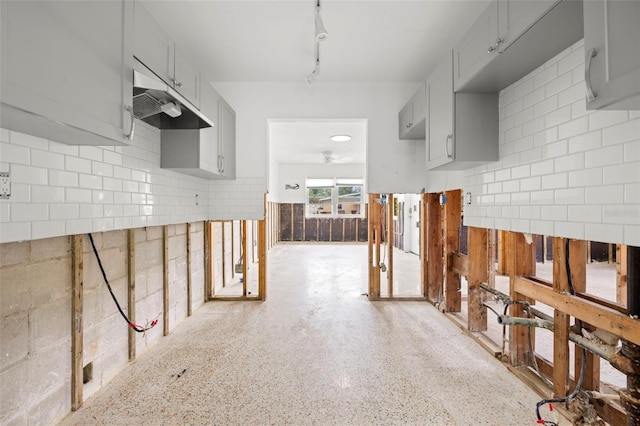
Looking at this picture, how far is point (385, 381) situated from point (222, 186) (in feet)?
9.41

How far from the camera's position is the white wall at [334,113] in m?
3.65

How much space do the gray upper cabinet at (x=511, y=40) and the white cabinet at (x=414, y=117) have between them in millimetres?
697

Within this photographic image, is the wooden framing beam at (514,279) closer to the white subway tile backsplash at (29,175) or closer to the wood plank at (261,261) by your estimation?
the wood plank at (261,261)

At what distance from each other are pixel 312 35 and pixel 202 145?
1423 millimetres

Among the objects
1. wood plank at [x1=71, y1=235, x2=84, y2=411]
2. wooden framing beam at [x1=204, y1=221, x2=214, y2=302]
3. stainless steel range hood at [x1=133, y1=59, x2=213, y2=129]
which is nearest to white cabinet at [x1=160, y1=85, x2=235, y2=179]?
stainless steel range hood at [x1=133, y1=59, x2=213, y2=129]

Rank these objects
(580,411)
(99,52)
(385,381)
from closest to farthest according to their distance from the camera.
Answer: (99,52) < (580,411) < (385,381)

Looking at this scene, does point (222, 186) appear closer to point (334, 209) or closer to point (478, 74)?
point (478, 74)

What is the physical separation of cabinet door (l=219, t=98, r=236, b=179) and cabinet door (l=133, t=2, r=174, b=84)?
1040mm

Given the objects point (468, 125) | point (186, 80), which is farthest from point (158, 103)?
point (468, 125)

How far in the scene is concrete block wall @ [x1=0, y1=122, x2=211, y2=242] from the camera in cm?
138

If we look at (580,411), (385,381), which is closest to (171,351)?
(385,381)

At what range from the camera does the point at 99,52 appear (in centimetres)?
131

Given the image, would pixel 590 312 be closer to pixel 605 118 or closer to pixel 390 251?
pixel 605 118

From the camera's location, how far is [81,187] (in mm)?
1740
